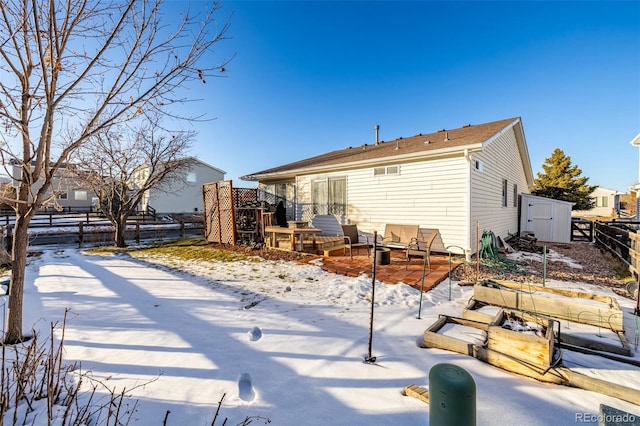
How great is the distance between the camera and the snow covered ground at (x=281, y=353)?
203 cm

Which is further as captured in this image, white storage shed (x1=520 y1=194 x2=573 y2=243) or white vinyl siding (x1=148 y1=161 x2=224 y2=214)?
white vinyl siding (x1=148 y1=161 x2=224 y2=214)

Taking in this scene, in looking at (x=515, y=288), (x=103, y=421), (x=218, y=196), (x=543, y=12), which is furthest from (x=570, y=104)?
(x=103, y=421)

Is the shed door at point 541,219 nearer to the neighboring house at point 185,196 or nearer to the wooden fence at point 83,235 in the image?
the wooden fence at point 83,235

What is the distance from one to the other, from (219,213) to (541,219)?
13.8 m

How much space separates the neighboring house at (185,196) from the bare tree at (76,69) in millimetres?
25152

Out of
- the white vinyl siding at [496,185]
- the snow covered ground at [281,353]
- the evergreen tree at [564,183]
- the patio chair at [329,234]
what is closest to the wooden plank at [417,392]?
the snow covered ground at [281,353]

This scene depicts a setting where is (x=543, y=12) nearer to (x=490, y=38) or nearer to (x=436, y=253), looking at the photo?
(x=490, y=38)

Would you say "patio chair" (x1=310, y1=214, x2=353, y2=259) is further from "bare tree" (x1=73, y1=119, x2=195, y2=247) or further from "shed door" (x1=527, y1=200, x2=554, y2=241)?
"shed door" (x1=527, y1=200, x2=554, y2=241)

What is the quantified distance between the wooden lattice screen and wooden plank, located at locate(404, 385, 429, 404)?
28.7ft

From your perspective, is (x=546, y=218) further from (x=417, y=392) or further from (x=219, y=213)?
(x=219, y=213)

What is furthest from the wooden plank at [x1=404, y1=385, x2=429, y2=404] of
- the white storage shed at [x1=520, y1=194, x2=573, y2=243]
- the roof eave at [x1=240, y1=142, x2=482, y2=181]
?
the white storage shed at [x1=520, y1=194, x2=573, y2=243]

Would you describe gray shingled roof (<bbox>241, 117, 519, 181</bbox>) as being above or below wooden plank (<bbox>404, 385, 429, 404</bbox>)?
above

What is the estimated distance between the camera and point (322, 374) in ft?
8.23

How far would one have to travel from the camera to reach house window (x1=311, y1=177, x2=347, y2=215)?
998 centimetres
